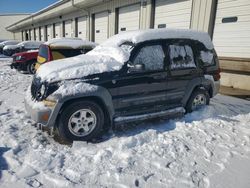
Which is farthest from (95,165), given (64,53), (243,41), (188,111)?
(243,41)

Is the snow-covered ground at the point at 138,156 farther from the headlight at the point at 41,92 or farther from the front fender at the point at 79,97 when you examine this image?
→ the headlight at the point at 41,92

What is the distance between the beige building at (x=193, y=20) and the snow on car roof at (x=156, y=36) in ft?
12.8

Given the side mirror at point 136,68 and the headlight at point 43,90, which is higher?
the side mirror at point 136,68

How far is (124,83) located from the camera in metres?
4.30

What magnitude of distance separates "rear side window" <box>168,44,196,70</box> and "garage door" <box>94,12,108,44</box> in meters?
12.2

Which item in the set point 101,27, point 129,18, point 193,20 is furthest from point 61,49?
point 101,27

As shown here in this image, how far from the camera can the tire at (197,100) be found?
5410 mm

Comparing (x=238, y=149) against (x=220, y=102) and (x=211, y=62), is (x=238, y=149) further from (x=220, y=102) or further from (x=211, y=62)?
(x=220, y=102)

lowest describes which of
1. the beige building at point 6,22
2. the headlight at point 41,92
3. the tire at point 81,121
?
the tire at point 81,121

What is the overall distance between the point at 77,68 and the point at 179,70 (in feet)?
7.13

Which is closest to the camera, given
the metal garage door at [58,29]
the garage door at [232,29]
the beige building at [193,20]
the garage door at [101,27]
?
the garage door at [232,29]

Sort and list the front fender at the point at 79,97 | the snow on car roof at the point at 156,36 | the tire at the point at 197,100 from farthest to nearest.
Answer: the tire at the point at 197,100
the snow on car roof at the point at 156,36
the front fender at the point at 79,97

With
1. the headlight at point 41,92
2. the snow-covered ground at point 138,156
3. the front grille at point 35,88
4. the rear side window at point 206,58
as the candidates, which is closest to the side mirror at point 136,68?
the snow-covered ground at point 138,156

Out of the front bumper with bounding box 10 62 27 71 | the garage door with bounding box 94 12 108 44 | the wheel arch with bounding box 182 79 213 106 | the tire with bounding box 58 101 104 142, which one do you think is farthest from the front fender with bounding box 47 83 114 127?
the garage door with bounding box 94 12 108 44
